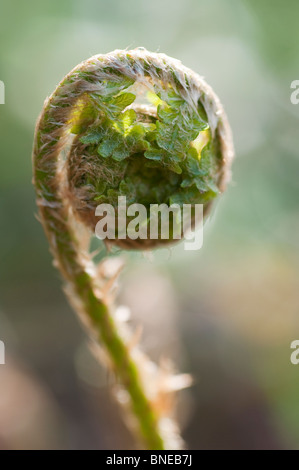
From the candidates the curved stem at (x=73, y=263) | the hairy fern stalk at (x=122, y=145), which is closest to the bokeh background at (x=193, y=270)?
the curved stem at (x=73, y=263)

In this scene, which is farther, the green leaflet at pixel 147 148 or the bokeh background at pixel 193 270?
the bokeh background at pixel 193 270

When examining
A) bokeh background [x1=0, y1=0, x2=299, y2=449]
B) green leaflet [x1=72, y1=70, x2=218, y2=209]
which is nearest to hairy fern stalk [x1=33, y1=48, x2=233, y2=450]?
green leaflet [x1=72, y1=70, x2=218, y2=209]

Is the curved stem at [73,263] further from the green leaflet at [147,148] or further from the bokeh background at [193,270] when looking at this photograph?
the bokeh background at [193,270]

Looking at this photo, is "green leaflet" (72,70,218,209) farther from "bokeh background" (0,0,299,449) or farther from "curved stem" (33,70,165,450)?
"bokeh background" (0,0,299,449)

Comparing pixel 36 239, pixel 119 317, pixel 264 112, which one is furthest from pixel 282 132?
pixel 119 317

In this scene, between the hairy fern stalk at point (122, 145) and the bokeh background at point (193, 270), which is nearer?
the hairy fern stalk at point (122, 145)

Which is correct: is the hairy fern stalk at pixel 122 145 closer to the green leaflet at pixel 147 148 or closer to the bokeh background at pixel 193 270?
the green leaflet at pixel 147 148

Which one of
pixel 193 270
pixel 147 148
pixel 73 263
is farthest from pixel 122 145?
pixel 193 270
